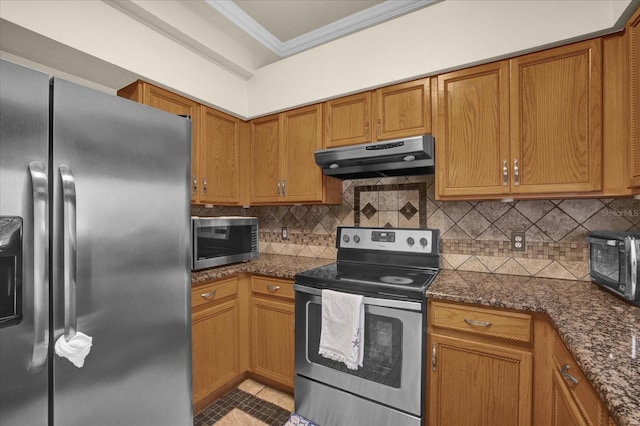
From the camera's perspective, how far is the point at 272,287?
2.06m

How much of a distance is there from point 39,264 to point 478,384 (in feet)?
5.84

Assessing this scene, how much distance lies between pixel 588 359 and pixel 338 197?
180 centimetres

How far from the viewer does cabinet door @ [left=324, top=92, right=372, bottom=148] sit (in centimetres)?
204

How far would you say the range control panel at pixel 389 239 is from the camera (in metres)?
1.92

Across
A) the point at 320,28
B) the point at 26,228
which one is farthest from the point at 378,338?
the point at 320,28

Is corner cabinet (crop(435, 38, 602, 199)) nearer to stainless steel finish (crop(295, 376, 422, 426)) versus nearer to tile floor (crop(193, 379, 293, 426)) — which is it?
stainless steel finish (crop(295, 376, 422, 426))

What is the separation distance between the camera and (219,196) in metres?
2.36

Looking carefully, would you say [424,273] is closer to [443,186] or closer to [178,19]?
[443,186]

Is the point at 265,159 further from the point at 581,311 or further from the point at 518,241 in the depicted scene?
the point at 581,311

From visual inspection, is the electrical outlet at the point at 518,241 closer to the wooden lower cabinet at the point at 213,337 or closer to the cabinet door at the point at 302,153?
the cabinet door at the point at 302,153

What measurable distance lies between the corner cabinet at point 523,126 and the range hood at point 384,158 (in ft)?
0.42

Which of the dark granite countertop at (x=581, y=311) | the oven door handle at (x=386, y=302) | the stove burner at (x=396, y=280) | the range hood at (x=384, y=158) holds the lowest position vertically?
the oven door handle at (x=386, y=302)

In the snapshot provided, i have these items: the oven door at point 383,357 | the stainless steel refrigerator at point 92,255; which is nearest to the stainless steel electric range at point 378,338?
the oven door at point 383,357

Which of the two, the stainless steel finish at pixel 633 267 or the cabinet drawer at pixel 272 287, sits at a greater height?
Result: the stainless steel finish at pixel 633 267
